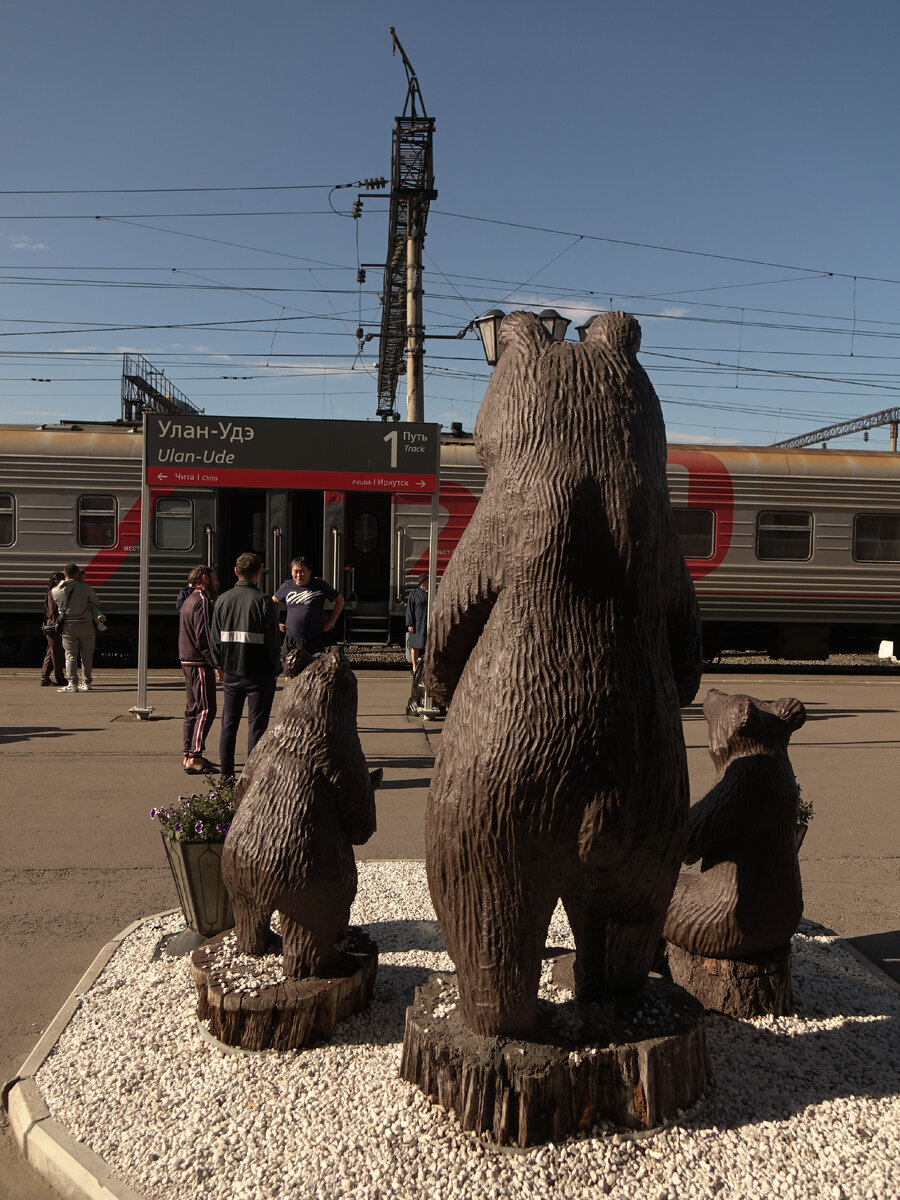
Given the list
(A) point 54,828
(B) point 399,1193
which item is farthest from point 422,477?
(B) point 399,1193

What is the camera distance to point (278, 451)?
8789 millimetres

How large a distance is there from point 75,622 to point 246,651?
592 centimetres

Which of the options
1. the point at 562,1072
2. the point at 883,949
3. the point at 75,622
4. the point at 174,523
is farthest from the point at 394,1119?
the point at 174,523

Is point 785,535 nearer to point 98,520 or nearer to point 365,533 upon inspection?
point 365,533

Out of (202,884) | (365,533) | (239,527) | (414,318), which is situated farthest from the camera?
(414,318)

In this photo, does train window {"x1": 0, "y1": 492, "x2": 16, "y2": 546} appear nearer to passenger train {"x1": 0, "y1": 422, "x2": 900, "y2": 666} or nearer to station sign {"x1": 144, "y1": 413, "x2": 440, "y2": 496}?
passenger train {"x1": 0, "y1": 422, "x2": 900, "y2": 666}

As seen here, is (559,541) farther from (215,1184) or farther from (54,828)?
(54,828)

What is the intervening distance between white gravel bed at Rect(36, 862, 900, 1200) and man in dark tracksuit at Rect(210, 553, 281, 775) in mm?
3177

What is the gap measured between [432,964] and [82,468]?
11792mm

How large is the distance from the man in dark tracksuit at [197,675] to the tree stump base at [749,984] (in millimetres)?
4890

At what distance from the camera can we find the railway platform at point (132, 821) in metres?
4.04

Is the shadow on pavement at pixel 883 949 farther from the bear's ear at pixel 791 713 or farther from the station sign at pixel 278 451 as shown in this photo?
the station sign at pixel 278 451

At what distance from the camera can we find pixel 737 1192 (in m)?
2.37

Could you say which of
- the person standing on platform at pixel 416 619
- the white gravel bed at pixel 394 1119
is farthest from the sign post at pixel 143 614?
the white gravel bed at pixel 394 1119
